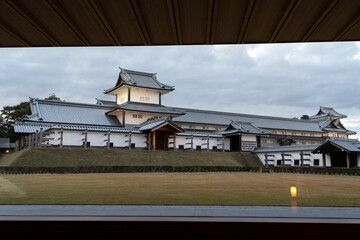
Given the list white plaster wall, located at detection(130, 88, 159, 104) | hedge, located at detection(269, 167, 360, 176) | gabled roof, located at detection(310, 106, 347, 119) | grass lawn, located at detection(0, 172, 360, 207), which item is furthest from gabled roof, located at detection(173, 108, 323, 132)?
grass lawn, located at detection(0, 172, 360, 207)

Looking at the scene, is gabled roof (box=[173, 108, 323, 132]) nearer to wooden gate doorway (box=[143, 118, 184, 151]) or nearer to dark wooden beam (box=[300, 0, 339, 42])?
wooden gate doorway (box=[143, 118, 184, 151])

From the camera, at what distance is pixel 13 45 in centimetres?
338

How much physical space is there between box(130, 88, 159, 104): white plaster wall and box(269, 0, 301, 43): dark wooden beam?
25730 millimetres

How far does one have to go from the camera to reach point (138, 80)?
96.2 ft

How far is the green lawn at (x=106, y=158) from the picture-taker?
15.3 metres

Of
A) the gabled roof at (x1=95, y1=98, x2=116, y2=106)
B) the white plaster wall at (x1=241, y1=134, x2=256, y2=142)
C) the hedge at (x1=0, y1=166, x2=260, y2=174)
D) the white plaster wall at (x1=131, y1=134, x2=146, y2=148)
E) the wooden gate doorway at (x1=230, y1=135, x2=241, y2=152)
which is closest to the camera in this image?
the hedge at (x1=0, y1=166, x2=260, y2=174)

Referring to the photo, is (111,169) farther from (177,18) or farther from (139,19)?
(177,18)

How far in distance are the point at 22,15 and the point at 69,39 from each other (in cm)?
58

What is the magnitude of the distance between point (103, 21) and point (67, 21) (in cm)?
37

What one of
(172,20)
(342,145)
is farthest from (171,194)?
(342,145)

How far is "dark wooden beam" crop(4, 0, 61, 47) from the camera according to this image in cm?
256
